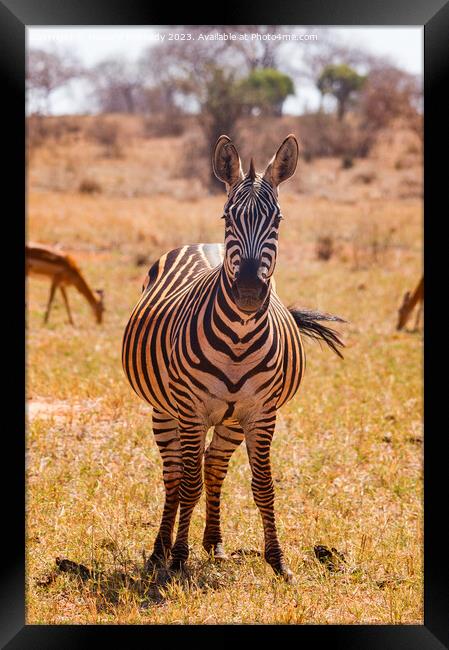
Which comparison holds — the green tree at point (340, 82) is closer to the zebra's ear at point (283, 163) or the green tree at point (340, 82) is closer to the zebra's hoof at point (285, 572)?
the zebra's ear at point (283, 163)

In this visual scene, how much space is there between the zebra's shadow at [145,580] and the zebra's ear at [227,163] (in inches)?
75.3

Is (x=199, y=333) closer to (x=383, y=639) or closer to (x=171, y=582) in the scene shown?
(x=171, y=582)

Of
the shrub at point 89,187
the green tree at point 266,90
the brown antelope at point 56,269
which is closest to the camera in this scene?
the brown antelope at point 56,269

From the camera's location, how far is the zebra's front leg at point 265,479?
413cm

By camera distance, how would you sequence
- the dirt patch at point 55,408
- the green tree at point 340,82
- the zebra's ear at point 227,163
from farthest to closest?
the green tree at point 340,82, the dirt patch at point 55,408, the zebra's ear at point 227,163

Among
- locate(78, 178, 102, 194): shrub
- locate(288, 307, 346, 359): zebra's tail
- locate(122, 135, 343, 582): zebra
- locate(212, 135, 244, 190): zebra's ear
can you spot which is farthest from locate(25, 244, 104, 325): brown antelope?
locate(78, 178, 102, 194): shrub

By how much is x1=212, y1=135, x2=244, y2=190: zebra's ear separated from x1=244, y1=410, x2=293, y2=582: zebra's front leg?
3.66 feet

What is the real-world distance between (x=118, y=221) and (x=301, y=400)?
11.4 meters

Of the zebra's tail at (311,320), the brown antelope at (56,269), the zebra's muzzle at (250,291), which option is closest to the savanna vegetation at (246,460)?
the brown antelope at (56,269)

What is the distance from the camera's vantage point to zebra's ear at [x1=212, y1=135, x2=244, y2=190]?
12.7 feet

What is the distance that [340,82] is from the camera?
3291 cm

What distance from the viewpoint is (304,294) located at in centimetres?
1221
